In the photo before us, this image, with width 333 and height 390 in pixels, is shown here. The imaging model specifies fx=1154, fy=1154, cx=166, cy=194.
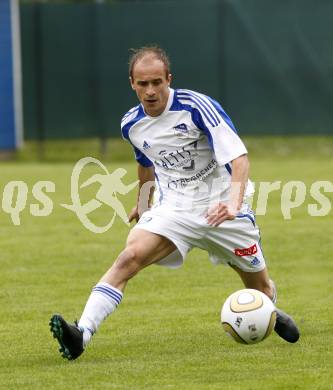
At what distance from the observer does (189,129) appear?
6.51 meters

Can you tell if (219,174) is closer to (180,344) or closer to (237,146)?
(237,146)

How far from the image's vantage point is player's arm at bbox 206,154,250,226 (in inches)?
237

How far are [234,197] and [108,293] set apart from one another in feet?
2.78

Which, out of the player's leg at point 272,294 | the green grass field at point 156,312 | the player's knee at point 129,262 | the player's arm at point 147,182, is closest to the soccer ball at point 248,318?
the green grass field at point 156,312

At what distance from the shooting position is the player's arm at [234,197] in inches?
237

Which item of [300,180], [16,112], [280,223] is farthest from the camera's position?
[16,112]

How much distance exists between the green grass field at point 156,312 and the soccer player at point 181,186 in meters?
0.34

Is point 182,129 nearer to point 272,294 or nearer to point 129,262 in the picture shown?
point 129,262

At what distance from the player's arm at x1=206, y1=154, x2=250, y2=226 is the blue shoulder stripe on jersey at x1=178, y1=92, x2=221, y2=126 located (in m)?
0.26

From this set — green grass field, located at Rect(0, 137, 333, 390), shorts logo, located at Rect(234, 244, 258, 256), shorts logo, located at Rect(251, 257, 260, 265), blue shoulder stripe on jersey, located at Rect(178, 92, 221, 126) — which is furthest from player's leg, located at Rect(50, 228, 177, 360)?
blue shoulder stripe on jersey, located at Rect(178, 92, 221, 126)

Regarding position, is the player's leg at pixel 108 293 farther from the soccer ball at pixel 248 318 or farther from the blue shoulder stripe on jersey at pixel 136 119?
the blue shoulder stripe on jersey at pixel 136 119

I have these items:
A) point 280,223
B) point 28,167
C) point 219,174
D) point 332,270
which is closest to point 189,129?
point 219,174

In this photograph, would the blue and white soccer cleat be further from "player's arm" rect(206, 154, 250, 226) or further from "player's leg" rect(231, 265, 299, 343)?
"player's leg" rect(231, 265, 299, 343)

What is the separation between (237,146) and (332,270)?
10.9 feet
